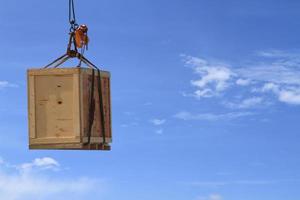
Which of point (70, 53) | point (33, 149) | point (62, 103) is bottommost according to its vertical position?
point (33, 149)

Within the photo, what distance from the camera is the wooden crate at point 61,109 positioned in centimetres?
1313

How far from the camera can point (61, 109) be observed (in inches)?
522

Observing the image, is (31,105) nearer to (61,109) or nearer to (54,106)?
(54,106)

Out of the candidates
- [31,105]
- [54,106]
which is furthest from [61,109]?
[31,105]

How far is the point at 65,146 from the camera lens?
1323 cm

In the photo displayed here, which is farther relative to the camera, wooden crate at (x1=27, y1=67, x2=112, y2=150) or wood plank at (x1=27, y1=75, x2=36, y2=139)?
wood plank at (x1=27, y1=75, x2=36, y2=139)

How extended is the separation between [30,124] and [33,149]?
0.49 m

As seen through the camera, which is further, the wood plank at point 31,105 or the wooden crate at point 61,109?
the wood plank at point 31,105

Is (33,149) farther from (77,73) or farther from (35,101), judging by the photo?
(77,73)

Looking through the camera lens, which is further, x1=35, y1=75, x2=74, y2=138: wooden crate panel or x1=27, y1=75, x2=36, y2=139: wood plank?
x1=27, y1=75, x2=36, y2=139: wood plank

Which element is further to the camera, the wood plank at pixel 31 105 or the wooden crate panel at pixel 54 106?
the wood plank at pixel 31 105

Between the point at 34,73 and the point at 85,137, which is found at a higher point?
the point at 34,73

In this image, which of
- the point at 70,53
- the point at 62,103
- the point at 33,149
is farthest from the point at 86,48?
the point at 33,149

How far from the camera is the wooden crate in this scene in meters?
13.1
